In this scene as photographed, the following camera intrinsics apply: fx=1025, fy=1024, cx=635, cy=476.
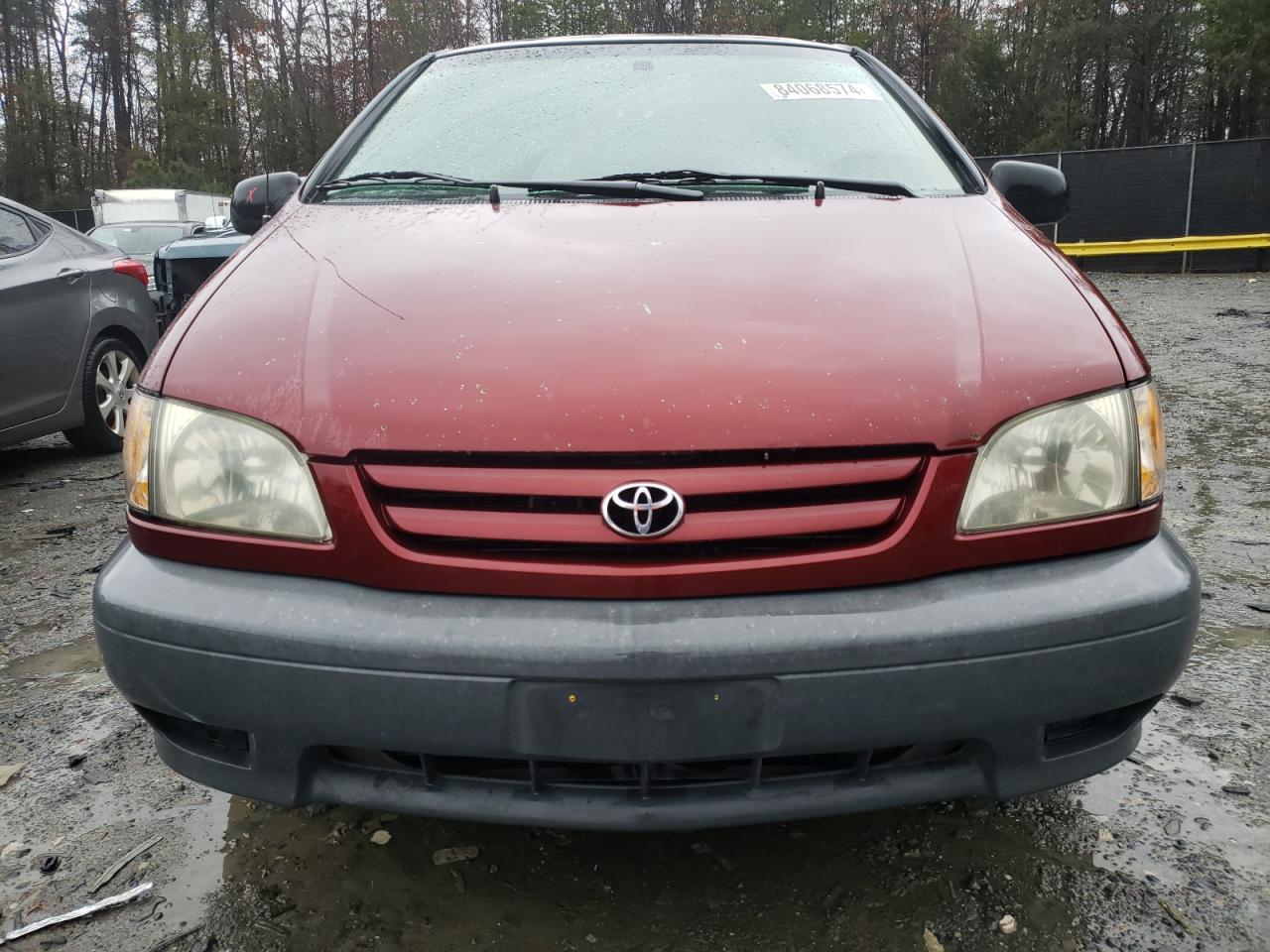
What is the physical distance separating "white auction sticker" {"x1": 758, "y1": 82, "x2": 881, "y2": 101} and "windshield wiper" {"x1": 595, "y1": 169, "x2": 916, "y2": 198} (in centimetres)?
48

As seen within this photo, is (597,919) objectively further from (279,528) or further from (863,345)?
(863,345)

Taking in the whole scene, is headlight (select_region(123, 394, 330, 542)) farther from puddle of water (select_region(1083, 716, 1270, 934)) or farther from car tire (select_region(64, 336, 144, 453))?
car tire (select_region(64, 336, 144, 453))

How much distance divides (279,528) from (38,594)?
8.19 ft

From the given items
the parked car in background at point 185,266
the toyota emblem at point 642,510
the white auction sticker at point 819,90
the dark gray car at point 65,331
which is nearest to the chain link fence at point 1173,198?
the parked car in background at point 185,266

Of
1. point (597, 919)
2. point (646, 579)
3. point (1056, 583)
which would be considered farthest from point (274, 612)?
point (1056, 583)

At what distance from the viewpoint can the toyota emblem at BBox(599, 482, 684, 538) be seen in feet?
4.51

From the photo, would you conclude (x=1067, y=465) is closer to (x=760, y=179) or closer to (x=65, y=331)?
(x=760, y=179)

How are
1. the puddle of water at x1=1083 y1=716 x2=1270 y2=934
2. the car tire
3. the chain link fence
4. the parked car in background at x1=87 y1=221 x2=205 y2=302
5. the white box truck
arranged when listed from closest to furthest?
the puddle of water at x1=1083 y1=716 x2=1270 y2=934
the car tire
the parked car in background at x1=87 y1=221 x2=205 y2=302
the chain link fence
the white box truck

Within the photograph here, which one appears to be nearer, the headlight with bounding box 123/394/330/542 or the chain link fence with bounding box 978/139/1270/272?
the headlight with bounding box 123/394/330/542

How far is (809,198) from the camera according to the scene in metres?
2.10

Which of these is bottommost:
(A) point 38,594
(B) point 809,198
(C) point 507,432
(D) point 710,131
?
(A) point 38,594

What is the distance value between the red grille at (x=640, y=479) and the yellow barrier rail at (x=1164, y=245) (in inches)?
559

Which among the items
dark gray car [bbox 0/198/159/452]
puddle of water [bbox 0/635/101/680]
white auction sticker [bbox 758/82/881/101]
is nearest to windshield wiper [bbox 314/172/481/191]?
white auction sticker [bbox 758/82/881/101]

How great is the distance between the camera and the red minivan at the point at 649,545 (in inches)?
53.1
